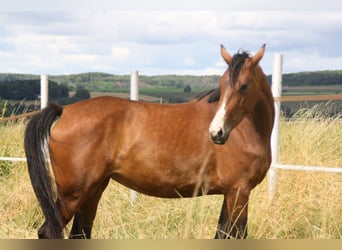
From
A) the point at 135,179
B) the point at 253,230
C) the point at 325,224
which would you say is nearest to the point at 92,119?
the point at 135,179

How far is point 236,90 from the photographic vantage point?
340 centimetres

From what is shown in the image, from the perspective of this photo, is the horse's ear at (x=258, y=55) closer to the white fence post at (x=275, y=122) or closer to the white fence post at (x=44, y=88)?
the white fence post at (x=275, y=122)

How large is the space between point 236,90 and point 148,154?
855 mm

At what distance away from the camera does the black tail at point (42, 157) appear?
12.4ft

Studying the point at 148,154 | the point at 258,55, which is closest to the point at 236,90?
the point at 258,55

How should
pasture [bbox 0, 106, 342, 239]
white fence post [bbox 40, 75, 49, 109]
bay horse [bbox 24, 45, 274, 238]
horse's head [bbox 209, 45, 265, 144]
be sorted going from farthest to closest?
white fence post [bbox 40, 75, 49, 109]
pasture [bbox 0, 106, 342, 239]
bay horse [bbox 24, 45, 274, 238]
horse's head [bbox 209, 45, 265, 144]

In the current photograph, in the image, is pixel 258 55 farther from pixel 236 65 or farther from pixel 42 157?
pixel 42 157

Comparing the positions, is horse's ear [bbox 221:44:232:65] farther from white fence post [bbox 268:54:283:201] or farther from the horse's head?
white fence post [bbox 268:54:283:201]

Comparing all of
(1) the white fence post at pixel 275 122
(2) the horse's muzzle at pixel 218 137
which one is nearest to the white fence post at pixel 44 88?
(1) the white fence post at pixel 275 122

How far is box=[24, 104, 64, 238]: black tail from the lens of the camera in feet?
12.4

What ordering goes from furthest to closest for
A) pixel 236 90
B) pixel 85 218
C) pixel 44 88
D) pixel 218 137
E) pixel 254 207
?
pixel 44 88 < pixel 254 207 < pixel 85 218 < pixel 236 90 < pixel 218 137

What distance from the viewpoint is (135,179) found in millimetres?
3828

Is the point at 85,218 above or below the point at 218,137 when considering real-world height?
below

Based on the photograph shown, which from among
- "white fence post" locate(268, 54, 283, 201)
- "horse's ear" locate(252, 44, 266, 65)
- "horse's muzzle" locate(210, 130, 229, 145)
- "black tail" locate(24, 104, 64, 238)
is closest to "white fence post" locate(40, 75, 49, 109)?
"black tail" locate(24, 104, 64, 238)
